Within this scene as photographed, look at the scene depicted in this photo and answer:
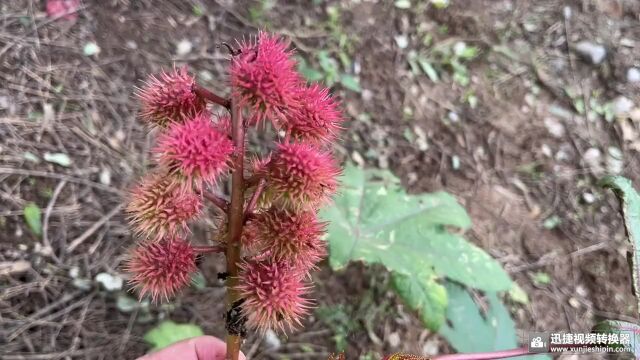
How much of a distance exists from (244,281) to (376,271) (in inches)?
63.6

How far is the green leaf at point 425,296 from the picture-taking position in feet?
6.84

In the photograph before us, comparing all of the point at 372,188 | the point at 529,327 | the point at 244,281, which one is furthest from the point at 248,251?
the point at 529,327

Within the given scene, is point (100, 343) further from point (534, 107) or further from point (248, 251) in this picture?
point (534, 107)

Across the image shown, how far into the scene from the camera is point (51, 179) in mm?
2559

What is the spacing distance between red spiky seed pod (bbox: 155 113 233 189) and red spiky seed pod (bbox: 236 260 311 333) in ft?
0.67

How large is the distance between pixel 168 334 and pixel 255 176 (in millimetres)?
1230

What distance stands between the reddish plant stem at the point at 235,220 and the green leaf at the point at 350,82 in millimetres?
2118

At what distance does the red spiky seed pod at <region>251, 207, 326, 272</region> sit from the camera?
3.97 ft

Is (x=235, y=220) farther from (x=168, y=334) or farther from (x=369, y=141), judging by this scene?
(x=369, y=141)

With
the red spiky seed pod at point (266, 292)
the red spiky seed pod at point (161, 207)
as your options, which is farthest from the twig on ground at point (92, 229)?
the red spiky seed pod at point (266, 292)

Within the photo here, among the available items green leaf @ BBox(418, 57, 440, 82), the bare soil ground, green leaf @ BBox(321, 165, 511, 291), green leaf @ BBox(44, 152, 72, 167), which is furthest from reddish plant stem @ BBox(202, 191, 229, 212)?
green leaf @ BBox(418, 57, 440, 82)

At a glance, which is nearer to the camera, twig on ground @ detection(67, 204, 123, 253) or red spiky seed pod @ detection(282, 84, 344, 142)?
red spiky seed pod @ detection(282, 84, 344, 142)

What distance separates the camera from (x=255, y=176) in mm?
1219

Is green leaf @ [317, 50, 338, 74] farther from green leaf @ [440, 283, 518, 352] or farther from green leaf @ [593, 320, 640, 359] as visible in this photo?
green leaf @ [593, 320, 640, 359]
